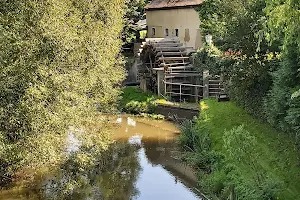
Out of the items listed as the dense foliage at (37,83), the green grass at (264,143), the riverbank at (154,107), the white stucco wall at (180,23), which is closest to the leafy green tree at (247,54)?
the green grass at (264,143)

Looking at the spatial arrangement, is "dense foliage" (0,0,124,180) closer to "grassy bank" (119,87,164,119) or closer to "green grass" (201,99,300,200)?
"green grass" (201,99,300,200)

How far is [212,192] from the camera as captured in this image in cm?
1262

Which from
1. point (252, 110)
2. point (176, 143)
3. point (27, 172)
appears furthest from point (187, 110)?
point (27, 172)

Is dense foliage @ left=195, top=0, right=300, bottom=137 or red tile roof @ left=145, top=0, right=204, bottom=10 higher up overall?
red tile roof @ left=145, top=0, right=204, bottom=10

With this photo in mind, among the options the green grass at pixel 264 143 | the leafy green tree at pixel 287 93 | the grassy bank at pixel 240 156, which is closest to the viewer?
the grassy bank at pixel 240 156

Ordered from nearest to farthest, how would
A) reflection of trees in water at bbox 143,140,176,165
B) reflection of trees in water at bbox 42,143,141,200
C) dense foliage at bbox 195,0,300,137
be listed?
dense foliage at bbox 195,0,300,137 → reflection of trees in water at bbox 42,143,141,200 → reflection of trees in water at bbox 143,140,176,165

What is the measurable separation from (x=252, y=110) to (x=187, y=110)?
565cm

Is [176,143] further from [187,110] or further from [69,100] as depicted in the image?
[69,100]

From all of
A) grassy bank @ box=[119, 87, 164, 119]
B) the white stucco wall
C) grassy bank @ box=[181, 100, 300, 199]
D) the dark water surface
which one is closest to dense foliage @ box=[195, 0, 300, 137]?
grassy bank @ box=[181, 100, 300, 199]

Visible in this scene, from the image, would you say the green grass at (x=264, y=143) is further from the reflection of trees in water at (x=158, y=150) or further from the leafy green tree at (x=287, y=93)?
the reflection of trees in water at (x=158, y=150)

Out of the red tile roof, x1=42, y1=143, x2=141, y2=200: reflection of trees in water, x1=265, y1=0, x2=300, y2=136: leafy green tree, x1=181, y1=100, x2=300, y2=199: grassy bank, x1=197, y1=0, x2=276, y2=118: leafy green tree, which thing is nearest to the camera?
x1=181, y1=100, x2=300, y2=199: grassy bank

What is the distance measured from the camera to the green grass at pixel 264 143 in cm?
1117

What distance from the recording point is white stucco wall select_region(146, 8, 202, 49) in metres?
28.2

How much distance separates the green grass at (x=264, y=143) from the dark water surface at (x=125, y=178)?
5.88 feet
